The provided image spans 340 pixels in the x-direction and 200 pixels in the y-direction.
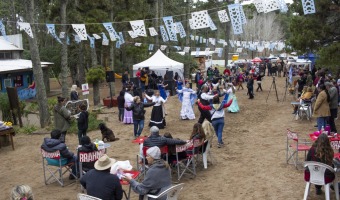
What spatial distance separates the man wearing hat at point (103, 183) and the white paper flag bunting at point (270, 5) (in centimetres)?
787

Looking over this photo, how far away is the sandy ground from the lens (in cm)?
696

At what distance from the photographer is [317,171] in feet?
18.9

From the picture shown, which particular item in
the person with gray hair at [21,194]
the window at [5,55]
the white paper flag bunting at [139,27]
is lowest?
the person with gray hair at [21,194]

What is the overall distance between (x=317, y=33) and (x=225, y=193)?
8412 millimetres

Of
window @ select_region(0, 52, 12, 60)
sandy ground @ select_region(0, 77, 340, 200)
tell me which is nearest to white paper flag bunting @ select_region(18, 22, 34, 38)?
sandy ground @ select_region(0, 77, 340, 200)

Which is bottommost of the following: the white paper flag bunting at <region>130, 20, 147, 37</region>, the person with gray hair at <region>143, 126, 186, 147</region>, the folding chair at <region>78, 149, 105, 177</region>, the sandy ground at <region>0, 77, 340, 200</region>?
the sandy ground at <region>0, 77, 340, 200</region>

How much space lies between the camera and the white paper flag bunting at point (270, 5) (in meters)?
10.8

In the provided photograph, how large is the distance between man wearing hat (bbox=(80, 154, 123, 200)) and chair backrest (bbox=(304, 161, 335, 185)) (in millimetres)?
2979

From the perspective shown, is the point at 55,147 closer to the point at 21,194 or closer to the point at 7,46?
the point at 21,194

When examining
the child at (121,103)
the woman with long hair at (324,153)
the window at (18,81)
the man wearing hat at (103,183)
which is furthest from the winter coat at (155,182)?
the window at (18,81)

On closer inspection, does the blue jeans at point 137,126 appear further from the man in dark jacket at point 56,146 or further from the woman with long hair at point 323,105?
the woman with long hair at point 323,105

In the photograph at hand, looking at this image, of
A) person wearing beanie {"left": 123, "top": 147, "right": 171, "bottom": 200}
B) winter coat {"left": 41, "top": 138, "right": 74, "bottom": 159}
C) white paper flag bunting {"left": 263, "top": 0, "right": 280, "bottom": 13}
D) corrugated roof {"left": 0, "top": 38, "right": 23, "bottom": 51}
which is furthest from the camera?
corrugated roof {"left": 0, "top": 38, "right": 23, "bottom": 51}

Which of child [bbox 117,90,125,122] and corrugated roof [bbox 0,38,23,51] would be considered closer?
child [bbox 117,90,125,122]

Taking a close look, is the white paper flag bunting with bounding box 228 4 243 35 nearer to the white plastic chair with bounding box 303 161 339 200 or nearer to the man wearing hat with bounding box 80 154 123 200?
the white plastic chair with bounding box 303 161 339 200
